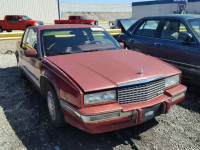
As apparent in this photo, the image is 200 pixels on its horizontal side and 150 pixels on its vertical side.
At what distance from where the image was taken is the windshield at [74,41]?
11.9 ft

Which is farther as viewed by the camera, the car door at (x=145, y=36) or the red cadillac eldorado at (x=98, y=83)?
the car door at (x=145, y=36)

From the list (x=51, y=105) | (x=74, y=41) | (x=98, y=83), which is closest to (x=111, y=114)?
(x=98, y=83)

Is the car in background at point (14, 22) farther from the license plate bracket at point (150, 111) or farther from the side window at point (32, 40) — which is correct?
the license plate bracket at point (150, 111)

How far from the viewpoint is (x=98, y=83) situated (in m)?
2.52

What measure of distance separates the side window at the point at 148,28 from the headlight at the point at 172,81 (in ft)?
7.88

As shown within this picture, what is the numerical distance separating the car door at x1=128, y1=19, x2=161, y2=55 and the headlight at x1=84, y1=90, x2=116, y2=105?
119 inches

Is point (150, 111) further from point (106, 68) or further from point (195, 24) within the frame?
point (195, 24)

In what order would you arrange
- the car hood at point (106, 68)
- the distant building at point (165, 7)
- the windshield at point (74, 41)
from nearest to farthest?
1. the car hood at point (106, 68)
2. the windshield at point (74, 41)
3. the distant building at point (165, 7)

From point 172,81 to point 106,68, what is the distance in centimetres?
101

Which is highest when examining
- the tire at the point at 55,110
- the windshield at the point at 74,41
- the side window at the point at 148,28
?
the side window at the point at 148,28

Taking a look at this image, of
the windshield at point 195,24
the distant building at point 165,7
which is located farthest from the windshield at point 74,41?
the distant building at point 165,7

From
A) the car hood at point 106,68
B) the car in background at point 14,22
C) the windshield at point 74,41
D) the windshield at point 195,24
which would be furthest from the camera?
the car in background at point 14,22

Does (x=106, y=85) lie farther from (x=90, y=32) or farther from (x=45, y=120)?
(x=90, y=32)

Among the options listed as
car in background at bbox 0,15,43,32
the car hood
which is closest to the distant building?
car in background at bbox 0,15,43,32
